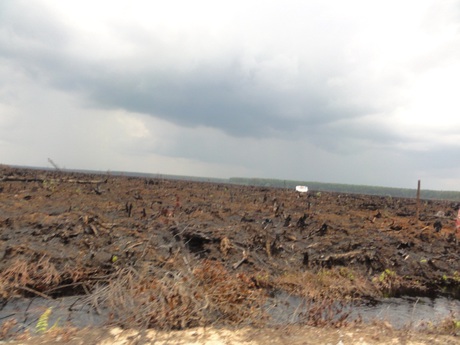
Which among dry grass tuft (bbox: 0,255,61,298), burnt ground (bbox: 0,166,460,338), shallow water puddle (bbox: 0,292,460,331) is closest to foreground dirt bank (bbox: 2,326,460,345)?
burnt ground (bbox: 0,166,460,338)

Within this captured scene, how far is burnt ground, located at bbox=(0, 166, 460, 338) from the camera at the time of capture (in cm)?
699

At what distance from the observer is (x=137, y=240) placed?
38.0 ft

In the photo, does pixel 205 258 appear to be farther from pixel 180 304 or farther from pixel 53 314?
pixel 180 304

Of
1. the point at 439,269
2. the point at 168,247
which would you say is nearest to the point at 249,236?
the point at 168,247

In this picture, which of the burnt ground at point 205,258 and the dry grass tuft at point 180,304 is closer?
the dry grass tuft at point 180,304

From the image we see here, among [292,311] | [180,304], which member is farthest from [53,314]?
[292,311]

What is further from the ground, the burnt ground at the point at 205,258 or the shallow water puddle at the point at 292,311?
the burnt ground at the point at 205,258

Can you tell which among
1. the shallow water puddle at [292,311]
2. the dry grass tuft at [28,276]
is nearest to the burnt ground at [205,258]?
the dry grass tuft at [28,276]

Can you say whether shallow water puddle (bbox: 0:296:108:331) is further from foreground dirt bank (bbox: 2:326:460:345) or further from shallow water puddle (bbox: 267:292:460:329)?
shallow water puddle (bbox: 267:292:460:329)

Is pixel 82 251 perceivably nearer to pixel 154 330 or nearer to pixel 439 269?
pixel 154 330

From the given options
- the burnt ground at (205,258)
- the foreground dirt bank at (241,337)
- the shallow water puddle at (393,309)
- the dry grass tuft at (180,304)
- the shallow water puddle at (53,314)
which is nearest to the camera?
the foreground dirt bank at (241,337)

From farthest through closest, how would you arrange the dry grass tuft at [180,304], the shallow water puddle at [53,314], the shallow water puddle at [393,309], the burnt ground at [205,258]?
the shallow water puddle at [393,309] < the burnt ground at [205,258] < the shallow water puddle at [53,314] < the dry grass tuft at [180,304]

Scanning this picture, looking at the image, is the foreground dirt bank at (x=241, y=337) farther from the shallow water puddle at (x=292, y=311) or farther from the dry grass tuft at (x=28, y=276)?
the dry grass tuft at (x=28, y=276)

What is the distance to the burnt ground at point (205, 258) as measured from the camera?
22.9 feet
